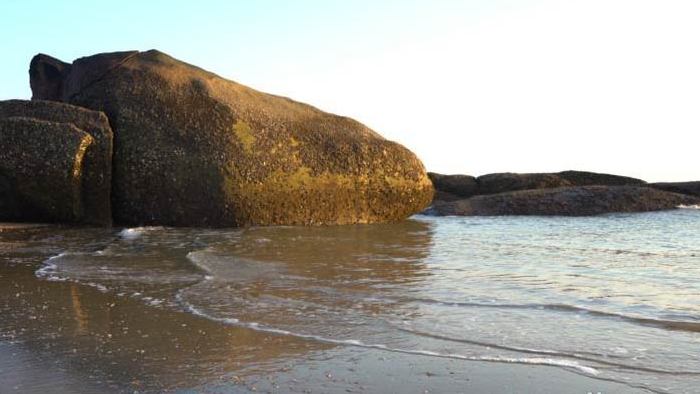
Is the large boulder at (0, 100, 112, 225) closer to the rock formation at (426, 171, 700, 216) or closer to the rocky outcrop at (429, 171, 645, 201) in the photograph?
the rock formation at (426, 171, 700, 216)

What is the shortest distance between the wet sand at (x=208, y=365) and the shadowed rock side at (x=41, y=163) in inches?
177

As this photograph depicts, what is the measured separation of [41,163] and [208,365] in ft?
19.3

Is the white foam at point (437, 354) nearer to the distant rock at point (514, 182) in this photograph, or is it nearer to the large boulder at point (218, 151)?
the large boulder at point (218, 151)

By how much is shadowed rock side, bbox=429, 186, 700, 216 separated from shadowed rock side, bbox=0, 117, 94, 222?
731 centimetres

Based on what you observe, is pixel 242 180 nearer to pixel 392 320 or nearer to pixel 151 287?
pixel 151 287

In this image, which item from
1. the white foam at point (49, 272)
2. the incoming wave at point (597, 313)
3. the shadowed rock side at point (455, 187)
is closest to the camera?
the incoming wave at point (597, 313)

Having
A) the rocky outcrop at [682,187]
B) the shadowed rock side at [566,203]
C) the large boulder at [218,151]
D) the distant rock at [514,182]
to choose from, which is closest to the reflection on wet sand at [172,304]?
the large boulder at [218,151]

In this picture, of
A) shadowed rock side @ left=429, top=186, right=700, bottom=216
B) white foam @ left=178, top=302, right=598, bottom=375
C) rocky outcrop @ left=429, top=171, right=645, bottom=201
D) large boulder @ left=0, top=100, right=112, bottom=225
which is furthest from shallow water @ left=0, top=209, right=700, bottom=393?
rocky outcrop @ left=429, top=171, right=645, bottom=201

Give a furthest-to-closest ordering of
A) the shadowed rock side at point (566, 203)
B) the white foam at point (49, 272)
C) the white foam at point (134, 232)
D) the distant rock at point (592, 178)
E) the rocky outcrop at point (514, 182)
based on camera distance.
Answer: the distant rock at point (592, 178)
the rocky outcrop at point (514, 182)
the shadowed rock side at point (566, 203)
the white foam at point (134, 232)
the white foam at point (49, 272)

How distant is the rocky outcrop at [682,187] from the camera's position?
1659 cm

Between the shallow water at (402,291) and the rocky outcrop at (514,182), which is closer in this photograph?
the shallow water at (402,291)

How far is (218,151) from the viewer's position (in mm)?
8688

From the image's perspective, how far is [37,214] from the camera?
826cm

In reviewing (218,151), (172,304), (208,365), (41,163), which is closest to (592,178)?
(218,151)
